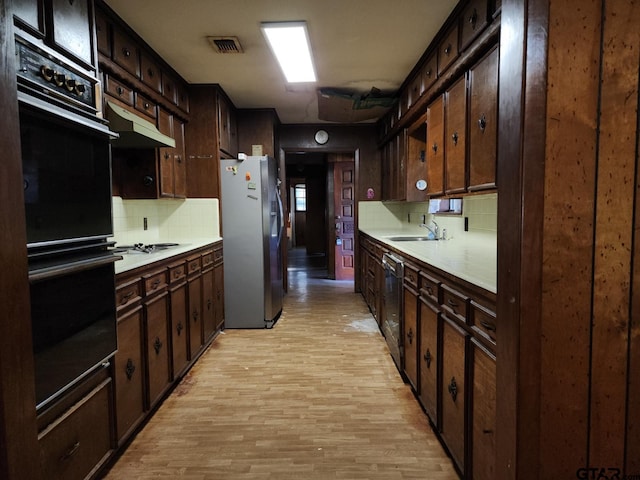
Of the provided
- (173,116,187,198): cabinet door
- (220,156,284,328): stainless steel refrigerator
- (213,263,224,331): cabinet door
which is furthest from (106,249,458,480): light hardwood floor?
(173,116,187,198): cabinet door

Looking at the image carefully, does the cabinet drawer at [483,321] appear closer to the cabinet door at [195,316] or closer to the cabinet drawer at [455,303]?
the cabinet drawer at [455,303]

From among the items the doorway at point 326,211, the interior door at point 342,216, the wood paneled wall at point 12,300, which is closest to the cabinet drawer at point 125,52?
the wood paneled wall at point 12,300

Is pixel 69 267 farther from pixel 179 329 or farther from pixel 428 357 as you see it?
pixel 428 357

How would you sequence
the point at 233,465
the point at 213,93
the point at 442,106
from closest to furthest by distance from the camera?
the point at 233,465 → the point at 442,106 → the point at 213,93

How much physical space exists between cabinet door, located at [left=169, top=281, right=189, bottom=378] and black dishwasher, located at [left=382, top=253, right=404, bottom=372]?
152cm

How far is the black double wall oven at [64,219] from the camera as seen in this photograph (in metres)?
1.16

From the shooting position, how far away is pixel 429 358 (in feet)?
6.41

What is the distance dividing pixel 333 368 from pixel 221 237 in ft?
5.78

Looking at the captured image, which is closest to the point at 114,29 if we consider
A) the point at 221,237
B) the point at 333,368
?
the point at 221,237

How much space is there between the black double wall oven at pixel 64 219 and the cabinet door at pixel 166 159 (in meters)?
1.58

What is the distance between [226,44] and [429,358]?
2.52 metres

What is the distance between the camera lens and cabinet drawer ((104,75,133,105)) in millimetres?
2336

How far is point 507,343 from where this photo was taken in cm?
88

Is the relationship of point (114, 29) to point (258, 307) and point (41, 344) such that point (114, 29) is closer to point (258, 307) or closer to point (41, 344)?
point (41, 344)
